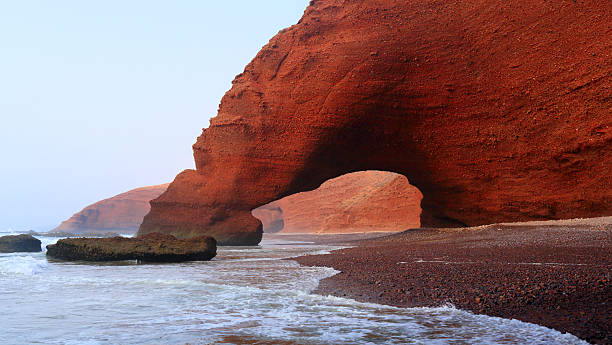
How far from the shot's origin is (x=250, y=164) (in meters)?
21.2

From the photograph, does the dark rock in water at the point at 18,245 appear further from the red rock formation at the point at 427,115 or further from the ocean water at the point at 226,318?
the ocean water at the point at 226,318

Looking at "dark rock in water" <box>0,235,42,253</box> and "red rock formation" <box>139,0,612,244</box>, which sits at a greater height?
"red rock formation" <box>139,0,612,244</box>

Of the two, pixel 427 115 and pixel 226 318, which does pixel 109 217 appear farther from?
pixel 226 318

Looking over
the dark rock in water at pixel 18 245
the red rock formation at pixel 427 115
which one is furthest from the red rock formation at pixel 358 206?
the dark rock in water at pixel 18 245

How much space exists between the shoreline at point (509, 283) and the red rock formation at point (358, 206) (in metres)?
26.9

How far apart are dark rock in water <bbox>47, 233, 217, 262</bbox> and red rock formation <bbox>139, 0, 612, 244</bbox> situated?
851 centimetres

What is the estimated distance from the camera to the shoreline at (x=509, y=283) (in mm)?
4094

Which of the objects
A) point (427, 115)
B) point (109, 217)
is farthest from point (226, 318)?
point (109, 217)

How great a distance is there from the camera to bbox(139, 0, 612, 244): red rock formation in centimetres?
1566

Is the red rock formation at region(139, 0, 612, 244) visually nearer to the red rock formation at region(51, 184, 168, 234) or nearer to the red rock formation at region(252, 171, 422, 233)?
the red rock formation at region(252, 171, 422, 233)

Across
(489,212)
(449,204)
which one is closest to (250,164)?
(449,204)

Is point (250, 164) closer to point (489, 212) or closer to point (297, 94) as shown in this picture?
point (297, 94)

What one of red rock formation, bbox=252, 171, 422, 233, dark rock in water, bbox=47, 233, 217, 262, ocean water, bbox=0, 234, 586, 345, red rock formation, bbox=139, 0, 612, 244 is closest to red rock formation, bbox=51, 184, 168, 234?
red rock formation, bbox=252, 171, 422, 233

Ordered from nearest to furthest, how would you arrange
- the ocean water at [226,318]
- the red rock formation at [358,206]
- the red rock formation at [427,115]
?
the ocean water at [226,318], the red rock formation at [427,115], the red rock formation at [358,206]
